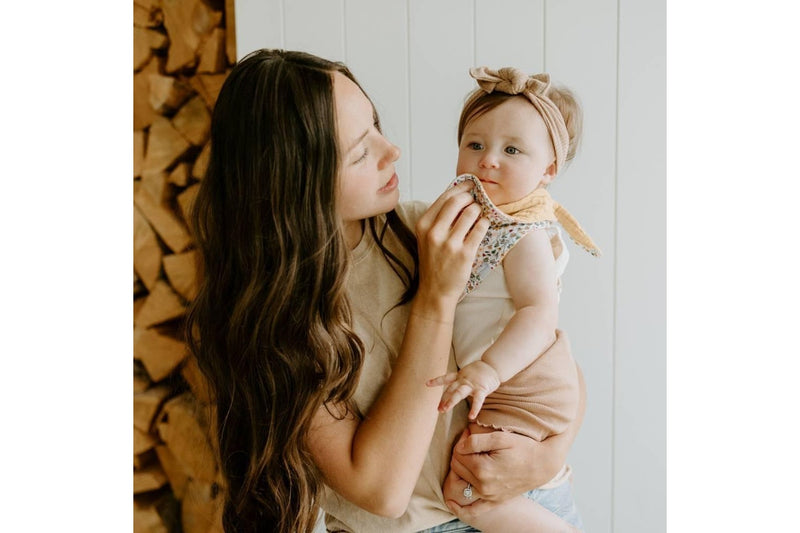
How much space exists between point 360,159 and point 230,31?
59 centimetres

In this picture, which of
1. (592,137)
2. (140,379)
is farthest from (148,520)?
(592,137)

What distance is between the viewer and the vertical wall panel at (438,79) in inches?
66.2

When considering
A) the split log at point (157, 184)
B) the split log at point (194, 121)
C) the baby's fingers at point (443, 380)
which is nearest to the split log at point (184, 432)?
the split log at point (157, 184)

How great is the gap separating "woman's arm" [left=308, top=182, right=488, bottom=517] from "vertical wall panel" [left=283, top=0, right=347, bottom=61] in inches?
20.0

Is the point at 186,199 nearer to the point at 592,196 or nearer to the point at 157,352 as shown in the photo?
the point at 157,352

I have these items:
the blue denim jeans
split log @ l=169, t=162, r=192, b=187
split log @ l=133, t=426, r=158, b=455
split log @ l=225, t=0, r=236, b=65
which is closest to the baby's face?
the blue denim jeans

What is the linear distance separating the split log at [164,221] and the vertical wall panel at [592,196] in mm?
895

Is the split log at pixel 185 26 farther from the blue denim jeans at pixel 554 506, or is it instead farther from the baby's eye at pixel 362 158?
the blue denim jeans at pixel 554 506

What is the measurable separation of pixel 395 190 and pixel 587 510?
0.80 metres

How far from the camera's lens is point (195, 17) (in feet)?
6.07

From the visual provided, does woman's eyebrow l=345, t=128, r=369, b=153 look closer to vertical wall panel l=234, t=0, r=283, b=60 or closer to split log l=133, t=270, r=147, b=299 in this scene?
vertical wall panel l=234, t=0, r=283, b=60

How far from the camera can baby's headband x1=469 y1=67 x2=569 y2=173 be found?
1414 millimetres
